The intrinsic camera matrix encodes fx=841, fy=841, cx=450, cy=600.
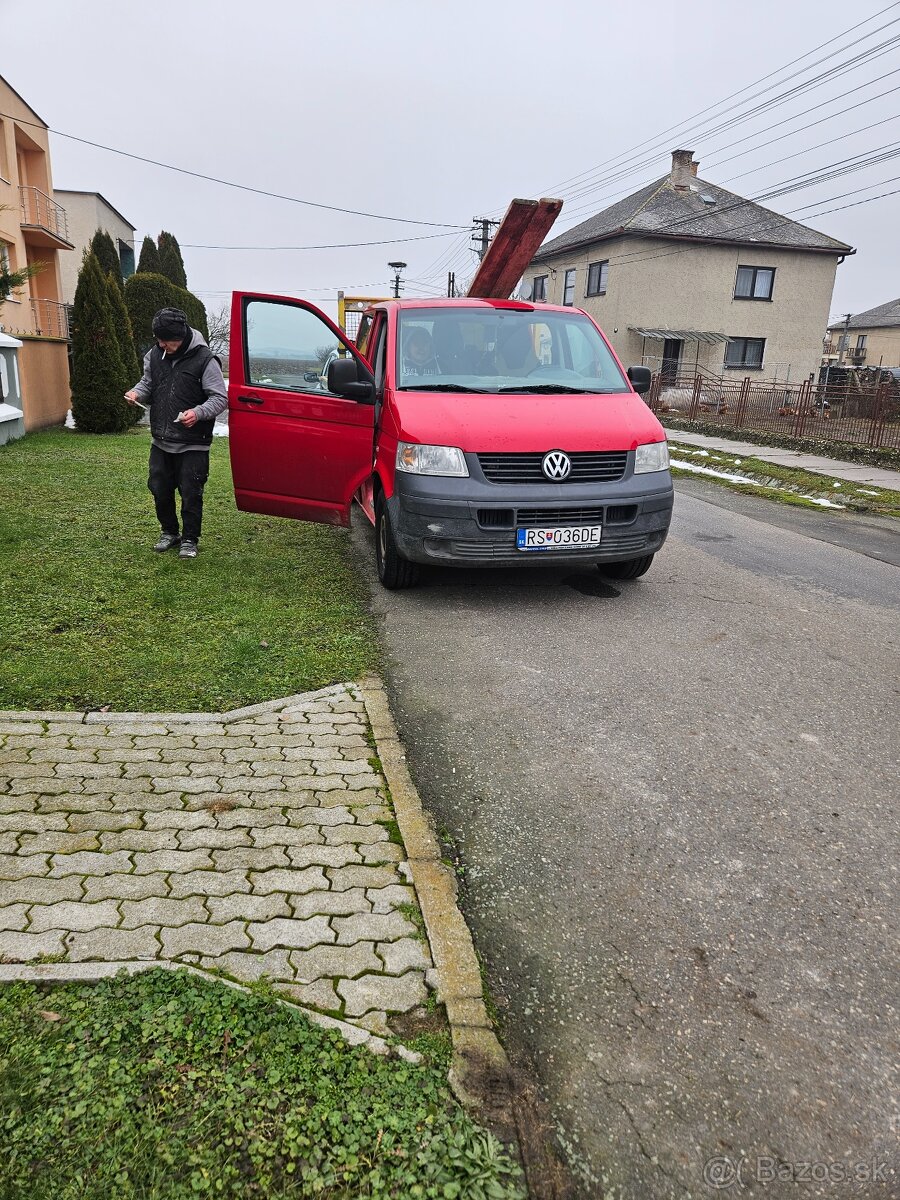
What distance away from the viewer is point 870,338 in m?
65.9

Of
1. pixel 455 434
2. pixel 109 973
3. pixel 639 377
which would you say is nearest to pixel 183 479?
pixel 455 434

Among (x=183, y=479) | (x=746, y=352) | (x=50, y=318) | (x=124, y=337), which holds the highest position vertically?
(x=746, y=352)

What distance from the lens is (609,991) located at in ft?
7.58

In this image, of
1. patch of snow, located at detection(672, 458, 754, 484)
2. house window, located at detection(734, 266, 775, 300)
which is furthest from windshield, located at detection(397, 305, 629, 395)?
house window, located at detection(734, 266, 775, 300)

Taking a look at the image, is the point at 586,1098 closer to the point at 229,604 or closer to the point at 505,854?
the point at 505,854

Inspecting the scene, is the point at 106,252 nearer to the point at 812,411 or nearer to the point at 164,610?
the point at 812,411

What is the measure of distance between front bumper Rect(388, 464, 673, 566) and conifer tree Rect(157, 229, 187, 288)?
29.0 m

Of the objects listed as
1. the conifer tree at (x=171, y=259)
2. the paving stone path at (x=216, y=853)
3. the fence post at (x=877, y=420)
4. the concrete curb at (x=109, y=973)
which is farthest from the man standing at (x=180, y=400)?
the conifer tree at (x=171, y=259)

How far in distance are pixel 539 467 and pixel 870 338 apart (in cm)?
7135

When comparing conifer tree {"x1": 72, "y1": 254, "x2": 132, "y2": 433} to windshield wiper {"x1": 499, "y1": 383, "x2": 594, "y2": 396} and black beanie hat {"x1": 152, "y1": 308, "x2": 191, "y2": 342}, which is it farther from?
windshield wiper {"x1": 499, "y1": 383, "x2": 594, "y2": 396}

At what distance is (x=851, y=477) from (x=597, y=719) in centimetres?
1084

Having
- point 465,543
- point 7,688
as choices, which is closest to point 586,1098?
point 7,688

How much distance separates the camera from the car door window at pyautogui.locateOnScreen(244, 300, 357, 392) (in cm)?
627

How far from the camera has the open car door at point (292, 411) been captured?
6238 mm
